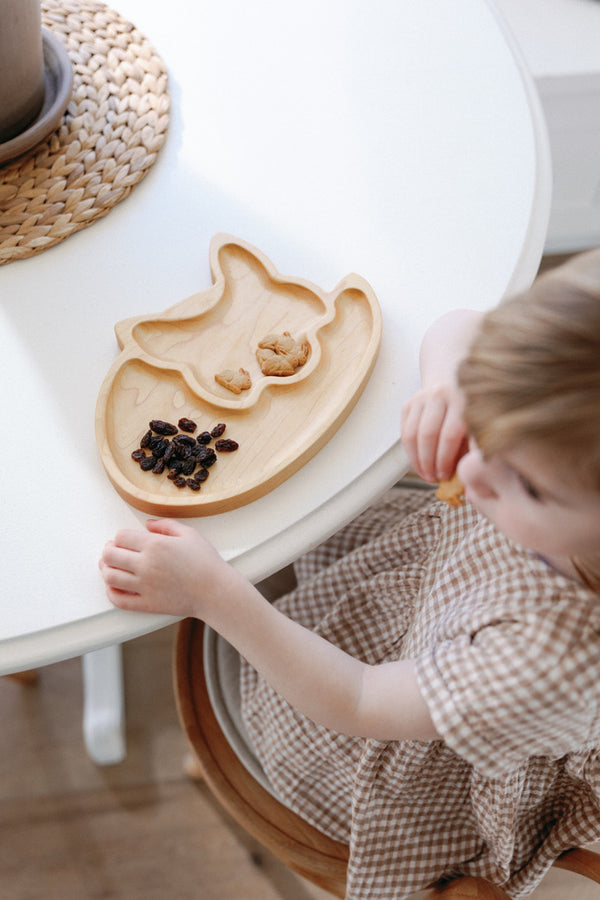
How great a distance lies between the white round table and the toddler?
0.04 metres

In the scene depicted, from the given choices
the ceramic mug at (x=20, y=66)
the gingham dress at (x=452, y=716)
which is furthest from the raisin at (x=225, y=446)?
the ceramic mug at (x=20, y=66)

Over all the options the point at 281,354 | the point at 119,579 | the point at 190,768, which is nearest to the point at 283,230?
the point at 281,354

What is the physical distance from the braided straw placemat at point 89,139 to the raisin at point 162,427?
22 centimetres

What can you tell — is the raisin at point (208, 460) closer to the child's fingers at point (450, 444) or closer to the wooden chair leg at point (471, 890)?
the child's fingers at point (450, 444)

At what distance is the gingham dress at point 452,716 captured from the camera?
0.57 metres

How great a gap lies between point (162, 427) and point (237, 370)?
8 cm

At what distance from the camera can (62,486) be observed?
2.03 ft

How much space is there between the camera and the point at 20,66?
0.73 meters

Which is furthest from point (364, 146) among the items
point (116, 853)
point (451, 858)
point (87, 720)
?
point (116, 853)

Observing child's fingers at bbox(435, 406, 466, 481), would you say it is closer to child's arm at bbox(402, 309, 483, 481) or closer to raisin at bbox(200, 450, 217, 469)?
child's arm at bbox(402, 309, 483, 481)

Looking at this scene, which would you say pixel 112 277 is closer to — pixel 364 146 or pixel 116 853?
pixel 364 146

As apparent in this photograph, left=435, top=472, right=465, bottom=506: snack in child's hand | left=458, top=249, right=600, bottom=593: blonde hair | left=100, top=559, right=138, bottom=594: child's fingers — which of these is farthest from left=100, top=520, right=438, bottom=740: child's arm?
left=458, top=249, right=600, bottom=593: blonde hair

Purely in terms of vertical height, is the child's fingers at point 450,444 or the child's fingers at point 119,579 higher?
the child's fingers at point 450,444

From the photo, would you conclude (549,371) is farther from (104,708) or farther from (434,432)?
(104,708)
